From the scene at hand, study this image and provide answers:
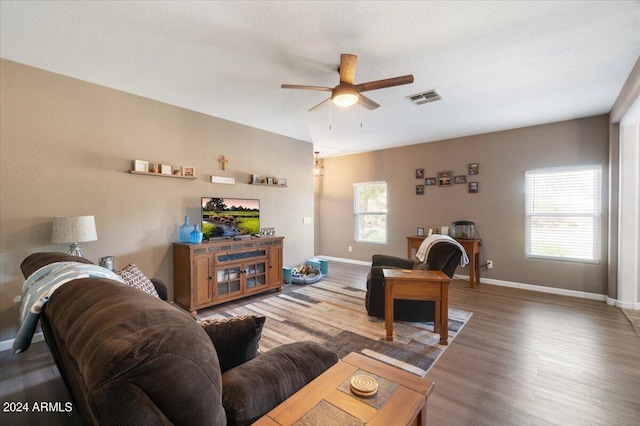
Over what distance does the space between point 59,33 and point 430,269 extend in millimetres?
3986

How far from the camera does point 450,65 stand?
8.76 feet

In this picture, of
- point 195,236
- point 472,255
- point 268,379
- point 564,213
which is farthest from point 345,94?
point 564,213

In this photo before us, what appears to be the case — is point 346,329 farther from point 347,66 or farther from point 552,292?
point 552,292

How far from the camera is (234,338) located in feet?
3.95

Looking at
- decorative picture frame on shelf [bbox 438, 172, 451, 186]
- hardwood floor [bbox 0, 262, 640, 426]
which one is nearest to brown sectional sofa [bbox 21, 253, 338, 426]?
hardwood floor [bbox 0, 262, 640, 426]

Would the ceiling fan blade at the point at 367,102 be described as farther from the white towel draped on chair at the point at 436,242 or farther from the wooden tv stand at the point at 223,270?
the wooden tv stand at the point at 223,270

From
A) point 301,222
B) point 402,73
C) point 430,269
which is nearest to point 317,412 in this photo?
point 430,269

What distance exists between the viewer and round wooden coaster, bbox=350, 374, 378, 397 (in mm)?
1037

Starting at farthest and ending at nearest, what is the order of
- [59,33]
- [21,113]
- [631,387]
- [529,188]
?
[529,188]
[21,113]
[59,33]
[631,387]

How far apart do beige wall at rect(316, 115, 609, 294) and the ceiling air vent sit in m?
2.15

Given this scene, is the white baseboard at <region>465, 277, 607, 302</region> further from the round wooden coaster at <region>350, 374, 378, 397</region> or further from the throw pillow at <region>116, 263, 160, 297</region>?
the throw pillow at <region>116, 263, 160, 297</region>

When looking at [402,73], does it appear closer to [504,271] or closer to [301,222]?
[301,222]

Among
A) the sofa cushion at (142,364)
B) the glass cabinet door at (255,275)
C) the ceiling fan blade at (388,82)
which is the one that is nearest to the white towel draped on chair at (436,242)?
the ceiling fan blade at (388,82)

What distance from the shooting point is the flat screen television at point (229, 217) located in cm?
389
